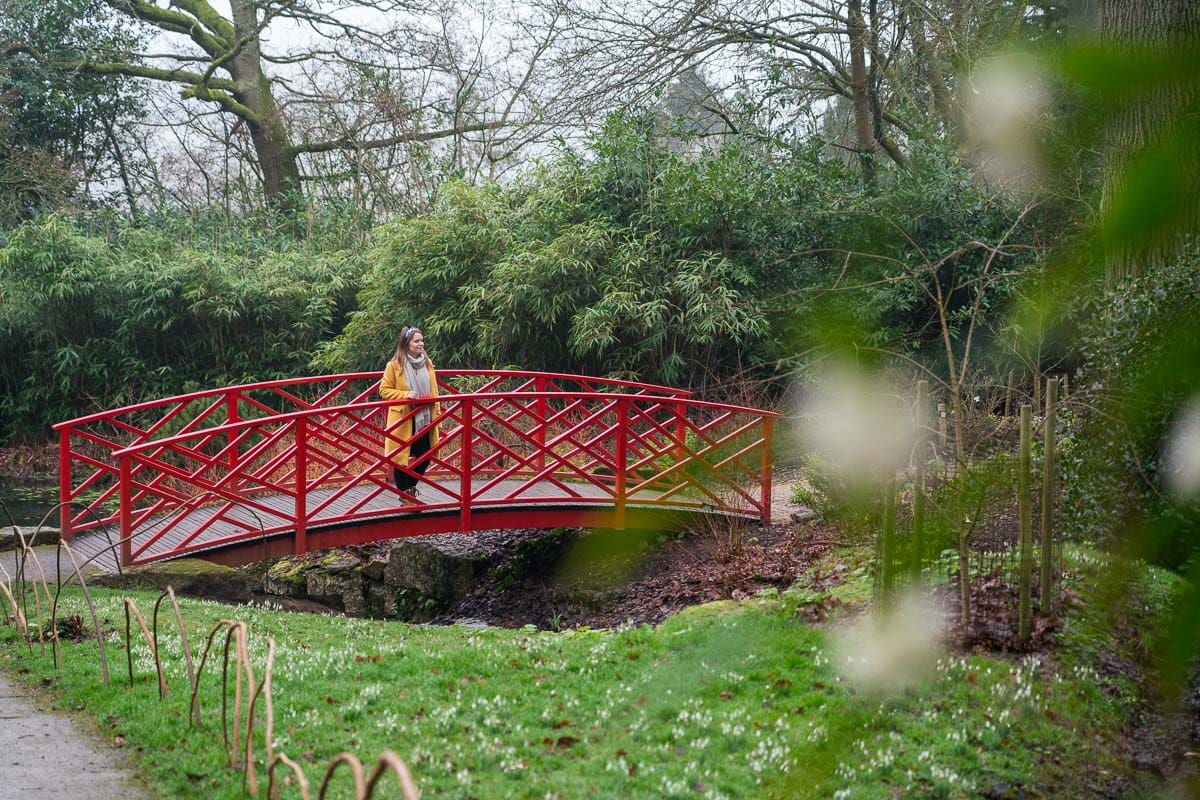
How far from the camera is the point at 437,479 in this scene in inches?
413

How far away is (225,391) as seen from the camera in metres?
9.47

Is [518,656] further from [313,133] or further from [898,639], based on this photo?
[313,133]

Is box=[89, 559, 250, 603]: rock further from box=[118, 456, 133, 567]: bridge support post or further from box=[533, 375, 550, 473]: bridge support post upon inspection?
box=[533, 375, 550, 473]: bridge support post

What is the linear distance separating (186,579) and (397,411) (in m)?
2.12

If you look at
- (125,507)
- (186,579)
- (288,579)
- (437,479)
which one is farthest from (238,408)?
(125,507)

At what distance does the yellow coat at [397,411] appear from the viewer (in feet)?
29.1

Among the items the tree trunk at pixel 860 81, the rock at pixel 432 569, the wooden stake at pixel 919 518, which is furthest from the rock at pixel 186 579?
the tree trunk at pixel 860 81

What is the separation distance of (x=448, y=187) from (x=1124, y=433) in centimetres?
1463

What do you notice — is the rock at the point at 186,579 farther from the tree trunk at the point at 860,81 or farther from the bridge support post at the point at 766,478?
the tree trunk at the point at 860,81

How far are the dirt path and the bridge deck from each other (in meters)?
3.00

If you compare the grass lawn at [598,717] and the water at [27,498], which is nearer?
the grass lawn at [598,717]

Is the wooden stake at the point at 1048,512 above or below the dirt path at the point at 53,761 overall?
above

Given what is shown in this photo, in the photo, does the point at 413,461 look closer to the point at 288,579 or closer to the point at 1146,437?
the point at 288,579

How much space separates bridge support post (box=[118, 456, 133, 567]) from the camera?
7.52 meters
